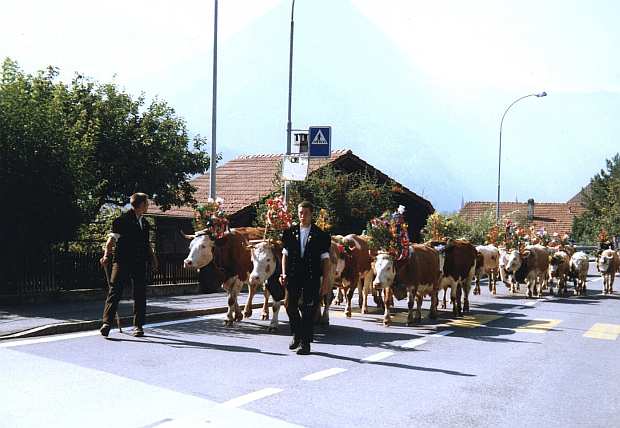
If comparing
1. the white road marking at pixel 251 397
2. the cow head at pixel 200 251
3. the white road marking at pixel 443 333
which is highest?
the cow head at pixel 200 251

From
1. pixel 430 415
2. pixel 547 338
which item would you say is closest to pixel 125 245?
pixel 430 415

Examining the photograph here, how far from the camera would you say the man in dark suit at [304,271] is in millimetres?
10016

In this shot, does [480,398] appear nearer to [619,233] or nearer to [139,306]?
[139,306]

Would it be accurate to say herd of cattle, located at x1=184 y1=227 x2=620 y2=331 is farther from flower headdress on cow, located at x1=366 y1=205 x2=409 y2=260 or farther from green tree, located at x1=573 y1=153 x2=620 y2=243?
green tree, located at x1=573 y1=153 x2=620 y2=243

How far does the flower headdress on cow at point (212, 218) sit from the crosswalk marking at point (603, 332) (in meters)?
7.10

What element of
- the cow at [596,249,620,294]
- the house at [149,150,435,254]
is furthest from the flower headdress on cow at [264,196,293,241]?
the cow at [596,249,620,294]

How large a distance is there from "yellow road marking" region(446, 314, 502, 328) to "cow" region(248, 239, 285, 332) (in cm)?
389

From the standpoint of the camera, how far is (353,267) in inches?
575

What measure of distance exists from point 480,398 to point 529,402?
1.68 feet

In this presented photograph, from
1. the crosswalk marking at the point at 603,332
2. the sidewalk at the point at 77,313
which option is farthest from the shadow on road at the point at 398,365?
the crosswalk marking at the point at 603,332

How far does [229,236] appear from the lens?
13.0 m

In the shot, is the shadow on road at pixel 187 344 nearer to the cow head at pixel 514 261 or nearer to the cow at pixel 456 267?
the cow at pixel 456 267

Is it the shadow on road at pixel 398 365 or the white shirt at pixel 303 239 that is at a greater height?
the white shirt at pixel 303 239

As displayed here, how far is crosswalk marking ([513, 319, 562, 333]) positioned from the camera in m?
13.6
